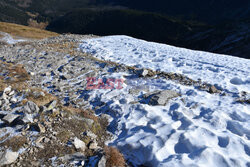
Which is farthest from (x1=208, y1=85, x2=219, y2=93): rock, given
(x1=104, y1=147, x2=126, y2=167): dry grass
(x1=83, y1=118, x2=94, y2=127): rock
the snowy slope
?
(x1=83, y1=118, x2=94, y2=127): rock

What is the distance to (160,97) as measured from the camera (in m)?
8.05

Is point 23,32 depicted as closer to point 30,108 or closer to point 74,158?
point 30,108

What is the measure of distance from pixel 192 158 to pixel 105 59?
11761 mm

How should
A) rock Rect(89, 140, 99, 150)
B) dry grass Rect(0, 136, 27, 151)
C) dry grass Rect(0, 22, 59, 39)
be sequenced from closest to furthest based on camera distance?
dry grass Rect(0, 136, 27, 151)
rock Rect(89, 140, 99, 150)
dry grass Rect(0, 22, 59, 39)

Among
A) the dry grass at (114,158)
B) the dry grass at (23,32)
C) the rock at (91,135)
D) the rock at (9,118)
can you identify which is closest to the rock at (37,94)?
the rock at (9,118)

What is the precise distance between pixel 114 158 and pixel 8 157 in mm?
2947

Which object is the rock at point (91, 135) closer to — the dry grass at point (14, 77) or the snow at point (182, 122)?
the snow at point (182, 122)

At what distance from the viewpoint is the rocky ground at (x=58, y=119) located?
4922 millimetres

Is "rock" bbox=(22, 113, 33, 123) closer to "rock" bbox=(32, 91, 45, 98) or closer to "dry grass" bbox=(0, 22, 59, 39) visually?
"rock" bbox=(32, 91, 45, 98)

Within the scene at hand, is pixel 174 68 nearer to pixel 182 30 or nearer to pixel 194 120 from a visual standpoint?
pixel 194 120

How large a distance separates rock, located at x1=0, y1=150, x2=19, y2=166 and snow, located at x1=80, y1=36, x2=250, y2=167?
2910 millimetres

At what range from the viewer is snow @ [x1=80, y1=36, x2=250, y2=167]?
4.89 meters

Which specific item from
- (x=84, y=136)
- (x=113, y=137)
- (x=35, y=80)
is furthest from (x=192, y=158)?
(x=35, y=80)

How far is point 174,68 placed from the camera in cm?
1203
